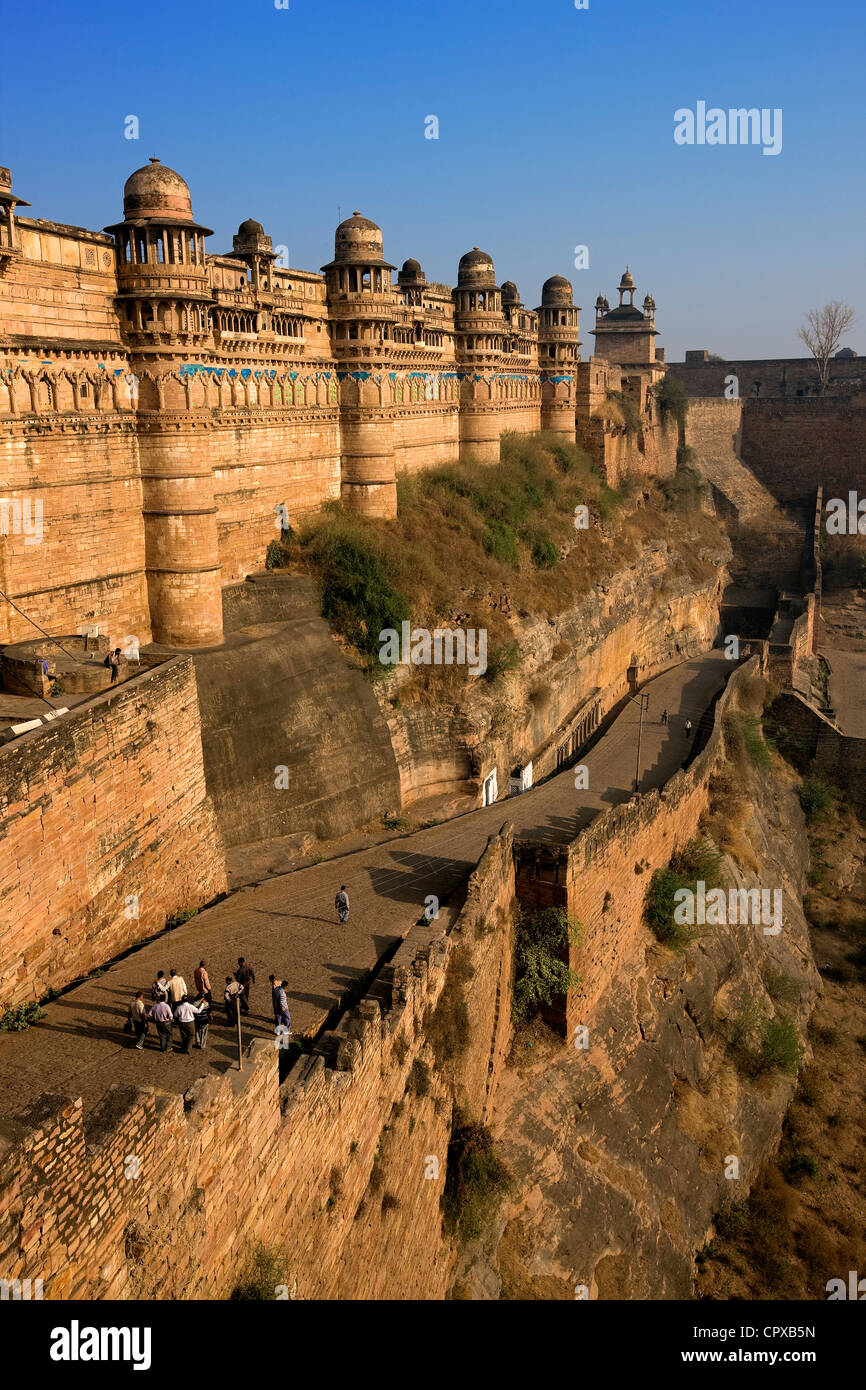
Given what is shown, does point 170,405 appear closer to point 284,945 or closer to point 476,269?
point 284,945

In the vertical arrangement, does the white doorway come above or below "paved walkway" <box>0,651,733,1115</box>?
below

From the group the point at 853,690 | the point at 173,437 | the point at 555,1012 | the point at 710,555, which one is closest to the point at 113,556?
the point at 173,437

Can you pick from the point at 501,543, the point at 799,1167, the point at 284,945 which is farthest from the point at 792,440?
the point at 284,945

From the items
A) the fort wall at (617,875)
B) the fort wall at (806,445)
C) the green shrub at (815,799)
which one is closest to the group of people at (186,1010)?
the fort wall at (617,875)

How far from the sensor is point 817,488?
5841 cm

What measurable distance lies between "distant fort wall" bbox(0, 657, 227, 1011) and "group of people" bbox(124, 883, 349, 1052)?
154 cm

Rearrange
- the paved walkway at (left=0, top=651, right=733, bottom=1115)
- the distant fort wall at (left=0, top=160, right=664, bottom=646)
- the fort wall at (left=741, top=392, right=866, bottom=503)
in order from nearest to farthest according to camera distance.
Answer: the paved walkway at (left=0, top=651, right=733, bottom=1115) < the distant fort wall at (left=0, top=160, right=664, bottom=646) < the fort wall at (left=741, top=392, right=866, bottom=503)

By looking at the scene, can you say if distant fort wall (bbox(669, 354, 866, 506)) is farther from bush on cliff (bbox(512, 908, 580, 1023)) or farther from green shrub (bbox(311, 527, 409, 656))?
bush on cliff (bbox(512, 908, 580, 1023))

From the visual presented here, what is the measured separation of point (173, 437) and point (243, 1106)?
12.8 meters

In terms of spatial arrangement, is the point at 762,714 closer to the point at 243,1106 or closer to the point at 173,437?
the point at 173,437

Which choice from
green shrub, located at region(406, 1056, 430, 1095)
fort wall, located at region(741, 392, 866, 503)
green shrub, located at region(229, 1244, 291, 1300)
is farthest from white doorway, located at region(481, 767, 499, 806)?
fort wall, located at region(741, 392, 866, 503)

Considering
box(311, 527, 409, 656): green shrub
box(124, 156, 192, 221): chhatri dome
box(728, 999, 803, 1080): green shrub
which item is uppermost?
box(124, 156, 192, 221): chhatri dome

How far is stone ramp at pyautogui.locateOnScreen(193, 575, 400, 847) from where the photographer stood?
17297 millimetres

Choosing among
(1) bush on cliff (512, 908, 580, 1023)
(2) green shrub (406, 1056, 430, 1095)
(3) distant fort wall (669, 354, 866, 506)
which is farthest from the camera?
(3) distant fort wall (669, 354, 866, 506)
